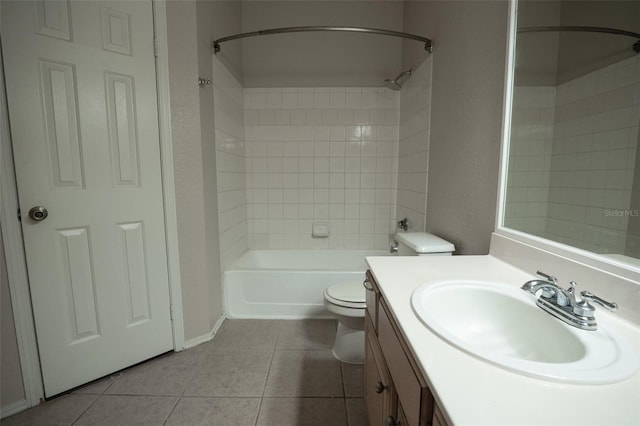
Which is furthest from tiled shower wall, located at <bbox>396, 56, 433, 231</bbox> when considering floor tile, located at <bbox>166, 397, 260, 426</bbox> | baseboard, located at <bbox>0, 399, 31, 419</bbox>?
baseboard, located at <bbox>0, 399, 31, 419</bbox>

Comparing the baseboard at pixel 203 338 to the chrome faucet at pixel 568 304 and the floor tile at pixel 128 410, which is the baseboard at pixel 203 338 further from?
the chrome faucet at pixel 568 304

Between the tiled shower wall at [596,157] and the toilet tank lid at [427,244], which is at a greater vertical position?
the tiled shower wall at [596,157]

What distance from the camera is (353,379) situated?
1573mm

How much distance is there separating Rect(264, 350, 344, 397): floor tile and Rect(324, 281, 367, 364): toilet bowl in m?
0.09

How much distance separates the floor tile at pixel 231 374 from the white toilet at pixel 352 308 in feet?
1.55

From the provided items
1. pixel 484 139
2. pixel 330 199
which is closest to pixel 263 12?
pixel 330 199

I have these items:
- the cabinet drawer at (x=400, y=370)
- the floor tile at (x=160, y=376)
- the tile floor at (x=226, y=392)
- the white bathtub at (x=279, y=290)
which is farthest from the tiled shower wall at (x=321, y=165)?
the cabinet drawer at (x=400, y=370)

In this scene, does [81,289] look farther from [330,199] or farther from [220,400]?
[330,199]

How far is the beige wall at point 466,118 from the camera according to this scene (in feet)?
4.10

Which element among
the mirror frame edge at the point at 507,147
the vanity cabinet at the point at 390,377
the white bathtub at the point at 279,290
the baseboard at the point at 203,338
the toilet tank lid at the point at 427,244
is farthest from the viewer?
the white bathtub at the point at 279,290

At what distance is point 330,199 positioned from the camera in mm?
2844

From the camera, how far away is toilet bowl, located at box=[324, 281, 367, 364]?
1.63 meters

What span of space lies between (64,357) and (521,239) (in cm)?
215

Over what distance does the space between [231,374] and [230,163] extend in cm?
154
